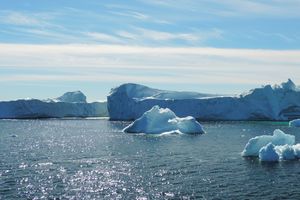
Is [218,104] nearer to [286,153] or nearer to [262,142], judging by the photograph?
[262,142]

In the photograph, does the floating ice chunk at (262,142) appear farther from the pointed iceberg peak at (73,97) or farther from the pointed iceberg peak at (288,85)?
the pointed iceberg peak at (73,97)

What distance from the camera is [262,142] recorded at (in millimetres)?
45719

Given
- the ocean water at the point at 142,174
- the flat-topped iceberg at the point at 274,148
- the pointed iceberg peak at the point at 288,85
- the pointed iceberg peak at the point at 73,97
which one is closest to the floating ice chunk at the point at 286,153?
the flat-topped iceberg at the point at 274,148

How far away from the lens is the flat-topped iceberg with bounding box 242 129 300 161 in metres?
42.4

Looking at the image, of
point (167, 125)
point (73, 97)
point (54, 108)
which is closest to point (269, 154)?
point (167, 125)

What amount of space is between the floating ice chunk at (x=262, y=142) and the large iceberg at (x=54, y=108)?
101 m

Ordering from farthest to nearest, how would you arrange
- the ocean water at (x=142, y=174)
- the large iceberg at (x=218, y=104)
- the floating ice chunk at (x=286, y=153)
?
the large iceberg at (x=218, y=104)
the floating ice chunk at (x=286, y=153)
the ocean water at (x=142, y=174)

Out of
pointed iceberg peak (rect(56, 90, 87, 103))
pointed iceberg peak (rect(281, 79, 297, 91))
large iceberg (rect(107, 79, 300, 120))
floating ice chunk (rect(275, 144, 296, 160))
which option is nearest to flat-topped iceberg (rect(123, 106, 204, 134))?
floating ice chunk (rect(275, 144, 296, 160))

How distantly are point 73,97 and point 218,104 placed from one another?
2419 inches

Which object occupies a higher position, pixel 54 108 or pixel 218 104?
pixel 218 104

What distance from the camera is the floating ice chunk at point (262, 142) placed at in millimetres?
45625

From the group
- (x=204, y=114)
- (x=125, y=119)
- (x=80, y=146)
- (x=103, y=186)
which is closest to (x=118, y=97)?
(x=125, y=119)

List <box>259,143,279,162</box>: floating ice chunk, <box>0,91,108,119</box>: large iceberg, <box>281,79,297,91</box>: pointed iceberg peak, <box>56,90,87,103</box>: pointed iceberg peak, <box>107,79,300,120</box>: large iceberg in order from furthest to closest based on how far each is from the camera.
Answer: <box>56,90,87,103</box>: pointed iceberg peak < <box>0,91,108,119</box>: large iceberg < <box>107,79,300,120</box>: large iceberg < <box>281,79,297,91</box>: pointed iceberg peak < <box>259,143,279,162</box>: floating ice chunk

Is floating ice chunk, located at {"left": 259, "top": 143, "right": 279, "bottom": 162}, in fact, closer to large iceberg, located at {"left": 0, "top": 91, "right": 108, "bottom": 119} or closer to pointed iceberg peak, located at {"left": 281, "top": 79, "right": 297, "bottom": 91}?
pointed iceberg peak, located at {"left": 281, "top": 79, "right": 297, "bottom": 91}
